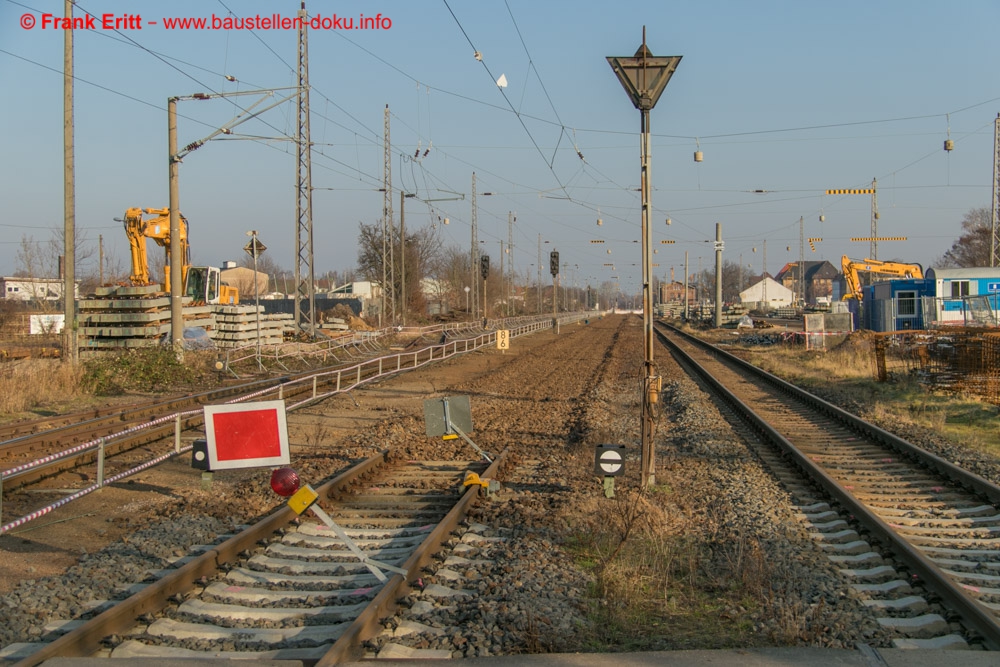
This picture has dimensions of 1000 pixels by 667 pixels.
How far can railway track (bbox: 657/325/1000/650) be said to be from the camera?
19.2 feet

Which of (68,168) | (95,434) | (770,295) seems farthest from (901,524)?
(770,295)

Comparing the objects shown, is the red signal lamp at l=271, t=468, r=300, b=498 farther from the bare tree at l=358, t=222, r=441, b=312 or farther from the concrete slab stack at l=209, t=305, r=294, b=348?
the bare tree at l=358, t=222, r=441, b=312

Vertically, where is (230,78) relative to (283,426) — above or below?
above

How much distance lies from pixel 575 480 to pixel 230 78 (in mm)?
17838

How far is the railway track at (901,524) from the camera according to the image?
584cm

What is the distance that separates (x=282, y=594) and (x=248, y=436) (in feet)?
6.98

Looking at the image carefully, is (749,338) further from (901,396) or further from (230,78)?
(230,78)

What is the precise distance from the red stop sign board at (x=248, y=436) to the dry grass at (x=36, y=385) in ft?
36.6

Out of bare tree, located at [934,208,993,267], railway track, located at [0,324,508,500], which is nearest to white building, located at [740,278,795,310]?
bare tree, located at [934,208,993,267]

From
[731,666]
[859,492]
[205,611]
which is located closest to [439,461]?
[859,492]

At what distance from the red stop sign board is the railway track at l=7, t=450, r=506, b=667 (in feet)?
2.02

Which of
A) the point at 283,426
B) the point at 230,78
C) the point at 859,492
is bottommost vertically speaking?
the point at 859,492

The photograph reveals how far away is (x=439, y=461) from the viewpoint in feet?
40.2

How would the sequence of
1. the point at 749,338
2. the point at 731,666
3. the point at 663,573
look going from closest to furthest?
the point at 731,666 → the point at 663,573 → the point at 749,338
